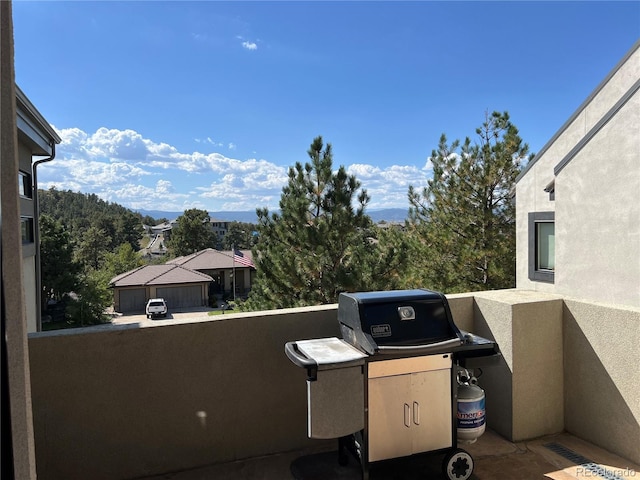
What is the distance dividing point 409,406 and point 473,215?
9.03 m

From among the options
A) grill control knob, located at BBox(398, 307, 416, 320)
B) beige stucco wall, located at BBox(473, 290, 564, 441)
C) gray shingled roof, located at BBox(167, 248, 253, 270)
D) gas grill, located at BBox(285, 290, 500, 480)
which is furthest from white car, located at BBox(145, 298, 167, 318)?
grill control knob, located at BBox(398, 307, 416, 320)

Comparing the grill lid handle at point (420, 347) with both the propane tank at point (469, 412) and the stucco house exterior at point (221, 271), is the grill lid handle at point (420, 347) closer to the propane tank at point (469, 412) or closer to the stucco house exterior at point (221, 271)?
the propane tank at point (469, 412)

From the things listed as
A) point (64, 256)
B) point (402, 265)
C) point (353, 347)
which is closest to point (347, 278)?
point (402, 265)

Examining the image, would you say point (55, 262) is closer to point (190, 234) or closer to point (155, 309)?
point (155, 309)

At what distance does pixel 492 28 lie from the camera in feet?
30.1

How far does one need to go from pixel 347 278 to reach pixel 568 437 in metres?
6.04

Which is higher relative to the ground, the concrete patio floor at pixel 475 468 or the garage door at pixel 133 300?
the concrete patio floor at pixel 475 468

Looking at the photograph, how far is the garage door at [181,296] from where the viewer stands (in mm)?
29734

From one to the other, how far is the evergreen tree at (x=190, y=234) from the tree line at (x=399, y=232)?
35986mm

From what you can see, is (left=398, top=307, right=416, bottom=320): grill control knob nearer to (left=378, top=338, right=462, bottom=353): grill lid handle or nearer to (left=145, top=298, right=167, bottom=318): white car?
(left=378, top=338, right=462, bottom=353): grill lid handle

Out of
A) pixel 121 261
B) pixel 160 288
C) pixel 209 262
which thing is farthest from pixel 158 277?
pixel 121 261

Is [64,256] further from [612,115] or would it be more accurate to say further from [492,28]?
[612,115]

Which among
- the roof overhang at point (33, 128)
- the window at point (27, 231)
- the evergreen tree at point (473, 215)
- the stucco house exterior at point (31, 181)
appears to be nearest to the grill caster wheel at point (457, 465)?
the roof overhang at point (33, 128)

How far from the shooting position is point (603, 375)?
9.97 feet
